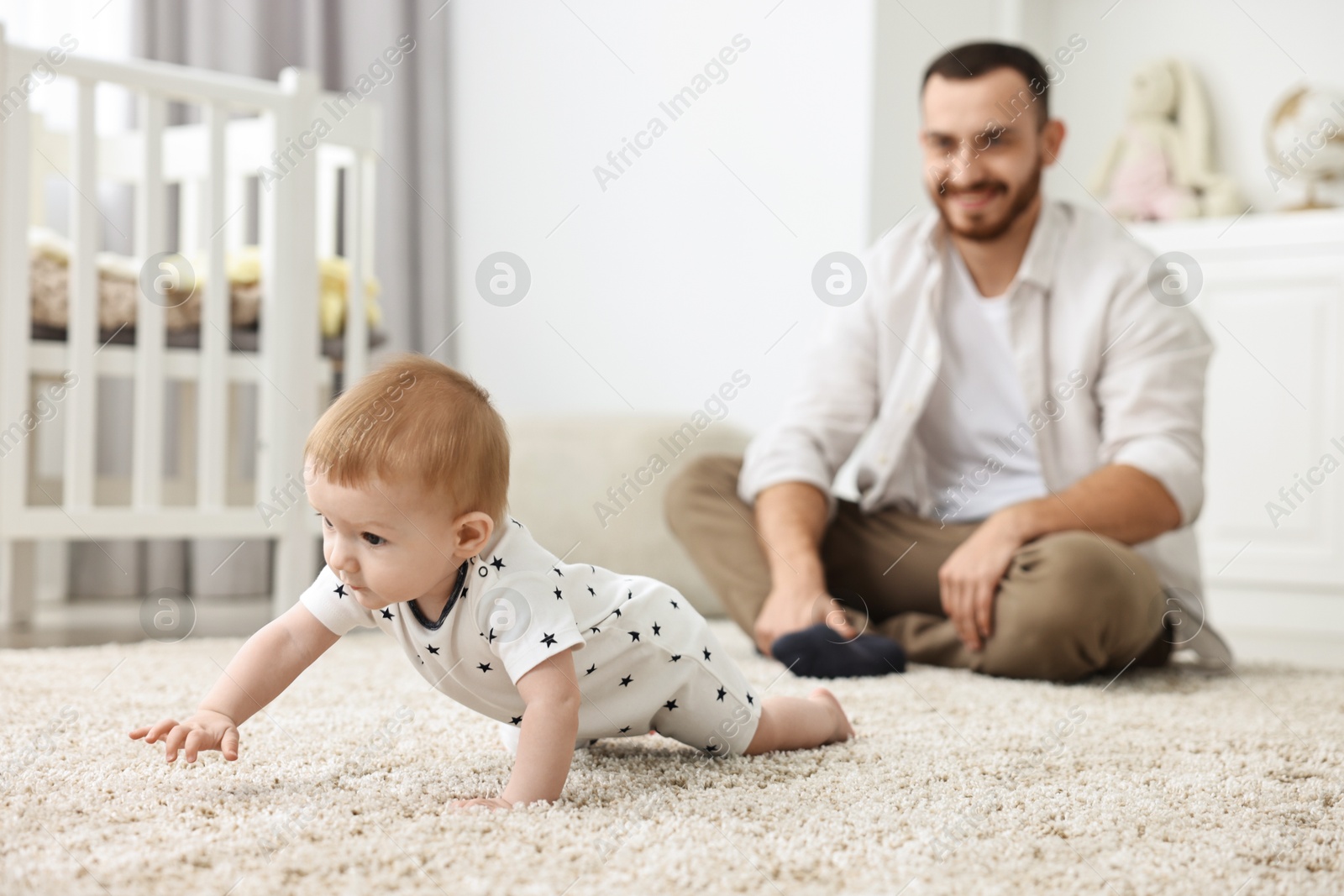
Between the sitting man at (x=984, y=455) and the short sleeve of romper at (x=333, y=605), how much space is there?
2.13 ft

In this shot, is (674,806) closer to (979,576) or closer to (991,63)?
(979,576)

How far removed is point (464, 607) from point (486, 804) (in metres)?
0.12

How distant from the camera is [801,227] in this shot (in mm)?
2373

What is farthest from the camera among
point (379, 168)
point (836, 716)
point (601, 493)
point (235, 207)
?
point (379, 168)

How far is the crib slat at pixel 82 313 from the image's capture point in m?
1.58

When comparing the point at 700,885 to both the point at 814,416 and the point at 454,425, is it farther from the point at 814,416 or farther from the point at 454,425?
the point at 814,416

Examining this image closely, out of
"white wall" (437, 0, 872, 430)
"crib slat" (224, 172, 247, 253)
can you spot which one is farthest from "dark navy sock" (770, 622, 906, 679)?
"crib slat" (224, 172, 247, 253)

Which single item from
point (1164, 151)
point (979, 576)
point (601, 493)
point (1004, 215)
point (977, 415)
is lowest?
point (601, 493)

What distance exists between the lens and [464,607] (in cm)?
71

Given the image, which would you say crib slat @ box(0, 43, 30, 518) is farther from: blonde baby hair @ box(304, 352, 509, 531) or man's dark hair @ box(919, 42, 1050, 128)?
man's dark hair @ box(919, 42, 1050, 128)

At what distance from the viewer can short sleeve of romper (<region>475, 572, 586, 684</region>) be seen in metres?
0.68

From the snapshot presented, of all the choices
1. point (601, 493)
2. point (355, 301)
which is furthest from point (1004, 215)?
point (355, 301)

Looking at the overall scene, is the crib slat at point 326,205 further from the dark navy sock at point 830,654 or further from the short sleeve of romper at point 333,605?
the short sleeve of romper at point 333,605

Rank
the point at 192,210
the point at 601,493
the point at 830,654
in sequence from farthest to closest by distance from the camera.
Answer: the point at 192,210 < the point at 601,493 < the point at 830,654
